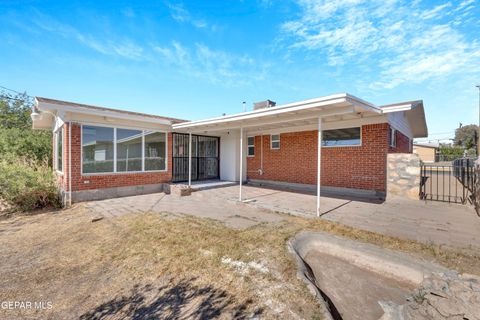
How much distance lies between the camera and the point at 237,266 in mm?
3223

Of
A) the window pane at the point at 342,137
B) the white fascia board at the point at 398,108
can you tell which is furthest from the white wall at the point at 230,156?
the white fascia board at the point at 398,108

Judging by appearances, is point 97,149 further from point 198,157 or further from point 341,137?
point 341,137

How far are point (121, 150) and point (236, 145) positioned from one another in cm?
530

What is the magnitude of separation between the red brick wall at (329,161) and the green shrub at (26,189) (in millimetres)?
8222

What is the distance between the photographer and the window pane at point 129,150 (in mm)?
8062

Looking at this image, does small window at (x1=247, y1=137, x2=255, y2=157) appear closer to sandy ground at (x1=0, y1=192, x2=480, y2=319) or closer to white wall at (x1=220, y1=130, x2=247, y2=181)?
white wall at (x1=220, y1=130, x2=247, y2=181)

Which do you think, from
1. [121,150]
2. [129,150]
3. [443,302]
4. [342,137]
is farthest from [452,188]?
[121,150]

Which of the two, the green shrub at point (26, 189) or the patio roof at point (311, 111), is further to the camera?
the green shrub at point (26, 189)

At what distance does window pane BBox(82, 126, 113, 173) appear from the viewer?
7375 mm

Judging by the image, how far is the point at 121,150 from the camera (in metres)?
8.10

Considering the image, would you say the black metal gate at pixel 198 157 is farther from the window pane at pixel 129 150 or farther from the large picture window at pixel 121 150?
the window pane at pixel 129 150

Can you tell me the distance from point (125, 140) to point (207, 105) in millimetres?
8977

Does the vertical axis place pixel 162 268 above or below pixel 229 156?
below

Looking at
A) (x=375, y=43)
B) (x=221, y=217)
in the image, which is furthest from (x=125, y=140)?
(x=375, y=43)
